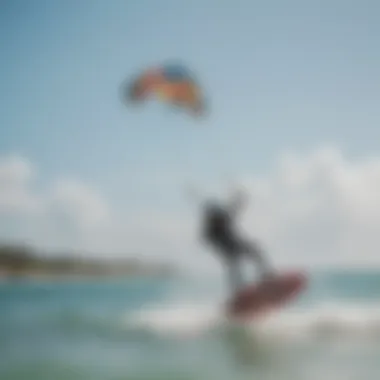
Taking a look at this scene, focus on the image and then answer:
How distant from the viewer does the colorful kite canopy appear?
7.91 feet

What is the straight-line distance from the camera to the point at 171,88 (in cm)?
240

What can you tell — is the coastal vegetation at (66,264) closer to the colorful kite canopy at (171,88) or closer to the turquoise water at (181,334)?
the turquoise water at (181,334)

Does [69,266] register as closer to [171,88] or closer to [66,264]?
[66,264]

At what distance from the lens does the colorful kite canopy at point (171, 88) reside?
2410 millimetres

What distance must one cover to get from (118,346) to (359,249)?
0.84 meters

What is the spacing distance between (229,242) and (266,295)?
0.67ft

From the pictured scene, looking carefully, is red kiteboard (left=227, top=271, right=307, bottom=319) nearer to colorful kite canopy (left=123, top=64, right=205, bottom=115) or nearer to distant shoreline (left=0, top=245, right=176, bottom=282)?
distant shoreline (left=0, top=245, right=176, bottom=282)

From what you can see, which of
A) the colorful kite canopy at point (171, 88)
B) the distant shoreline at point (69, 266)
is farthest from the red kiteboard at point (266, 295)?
the colorful kite canopy at point (171, 88)

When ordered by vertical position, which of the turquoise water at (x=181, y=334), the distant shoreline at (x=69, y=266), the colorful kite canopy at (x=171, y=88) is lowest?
the turquoise water at (x=181, y=334)

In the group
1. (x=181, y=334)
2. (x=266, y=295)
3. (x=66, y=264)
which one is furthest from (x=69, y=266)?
(x=266, y=295)

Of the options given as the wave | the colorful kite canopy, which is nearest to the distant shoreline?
the wave

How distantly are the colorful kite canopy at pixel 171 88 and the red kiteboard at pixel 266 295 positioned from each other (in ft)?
1.97

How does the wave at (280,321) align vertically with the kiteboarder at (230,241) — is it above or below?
below

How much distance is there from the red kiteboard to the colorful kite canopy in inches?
23.7
